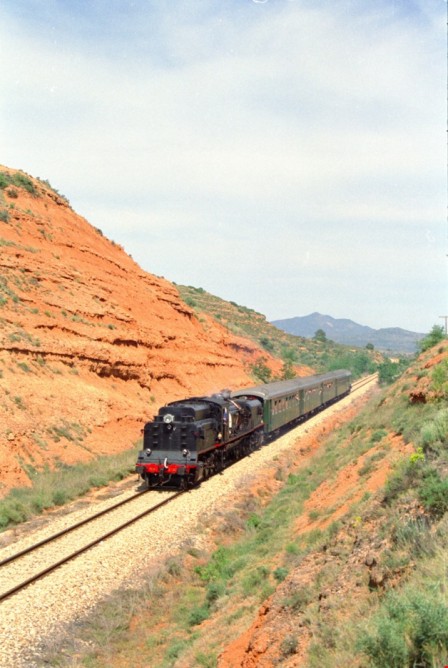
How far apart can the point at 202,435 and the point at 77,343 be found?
1373 centimetres

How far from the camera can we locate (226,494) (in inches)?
832

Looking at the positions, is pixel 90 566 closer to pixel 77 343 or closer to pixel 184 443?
pixel 184 443

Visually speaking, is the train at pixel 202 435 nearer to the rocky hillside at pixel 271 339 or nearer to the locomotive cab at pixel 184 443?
the locomotive cab at pixel 184 443

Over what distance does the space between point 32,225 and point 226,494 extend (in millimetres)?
27194

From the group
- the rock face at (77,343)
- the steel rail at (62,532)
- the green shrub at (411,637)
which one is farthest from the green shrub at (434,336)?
the green shrub at (411,637)

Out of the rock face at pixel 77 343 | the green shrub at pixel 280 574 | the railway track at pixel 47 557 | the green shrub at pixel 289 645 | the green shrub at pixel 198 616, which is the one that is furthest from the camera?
the rock face at pixel 77 343

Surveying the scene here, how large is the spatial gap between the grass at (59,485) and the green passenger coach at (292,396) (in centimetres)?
851

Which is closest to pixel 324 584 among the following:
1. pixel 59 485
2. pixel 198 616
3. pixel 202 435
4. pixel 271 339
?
pixel 198 616

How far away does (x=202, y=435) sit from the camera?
2178 centimetres

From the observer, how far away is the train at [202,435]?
21.2m

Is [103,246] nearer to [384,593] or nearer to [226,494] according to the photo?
[226,494]

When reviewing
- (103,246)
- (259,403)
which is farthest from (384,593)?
(103,246)

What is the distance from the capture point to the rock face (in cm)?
2566

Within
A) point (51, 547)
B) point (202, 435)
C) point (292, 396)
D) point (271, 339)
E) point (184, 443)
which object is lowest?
point (51, 547)
